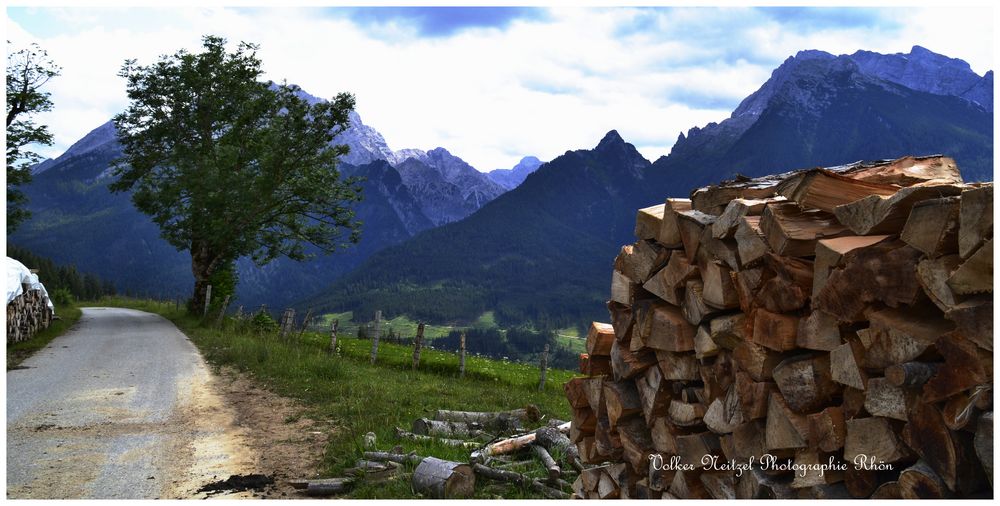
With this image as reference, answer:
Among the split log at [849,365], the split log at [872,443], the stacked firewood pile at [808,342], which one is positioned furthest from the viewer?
the split log at [849,365]

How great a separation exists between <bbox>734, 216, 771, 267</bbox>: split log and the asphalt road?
6.30 metres

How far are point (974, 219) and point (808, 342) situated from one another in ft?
3.73

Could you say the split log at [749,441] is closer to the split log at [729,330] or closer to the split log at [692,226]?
the split log at [729,330]

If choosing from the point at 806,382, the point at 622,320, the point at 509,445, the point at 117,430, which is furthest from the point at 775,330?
the point at 117,430

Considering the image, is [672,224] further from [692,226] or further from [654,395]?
[654,395]

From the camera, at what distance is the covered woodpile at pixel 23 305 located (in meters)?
21.6

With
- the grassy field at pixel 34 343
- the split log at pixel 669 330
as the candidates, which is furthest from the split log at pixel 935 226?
the grassy field at pixel 34 343

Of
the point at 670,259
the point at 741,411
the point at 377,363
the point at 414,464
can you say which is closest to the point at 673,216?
the point at 670,259

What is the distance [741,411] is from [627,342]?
1471mm

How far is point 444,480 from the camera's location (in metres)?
6.91

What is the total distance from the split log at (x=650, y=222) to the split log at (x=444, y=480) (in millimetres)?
3361

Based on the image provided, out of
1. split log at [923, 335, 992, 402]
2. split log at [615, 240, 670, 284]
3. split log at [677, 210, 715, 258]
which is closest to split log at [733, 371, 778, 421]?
split log at [677, 210, 715, 258]

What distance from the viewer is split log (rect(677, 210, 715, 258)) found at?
181 inches

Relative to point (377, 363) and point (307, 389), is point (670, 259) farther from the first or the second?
point (377, 363)
